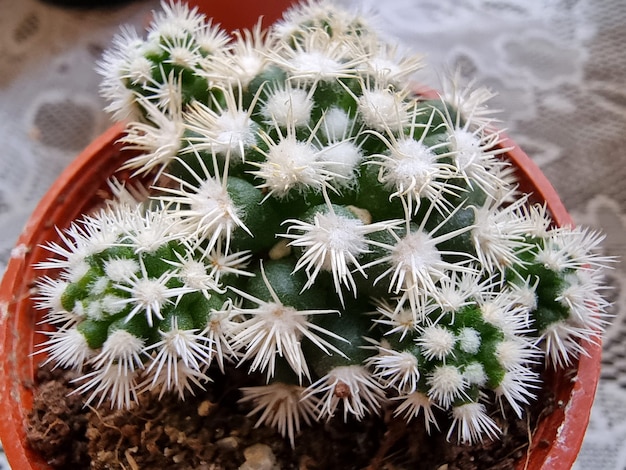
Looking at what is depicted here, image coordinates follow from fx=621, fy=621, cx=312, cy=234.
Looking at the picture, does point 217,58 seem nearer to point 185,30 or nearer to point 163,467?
point 185,30

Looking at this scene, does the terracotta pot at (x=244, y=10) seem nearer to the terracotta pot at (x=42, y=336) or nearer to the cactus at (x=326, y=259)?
the terracotta pot at (x=42, y=336)

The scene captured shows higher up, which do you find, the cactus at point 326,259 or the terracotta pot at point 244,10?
the terracotta pot at point 244,10

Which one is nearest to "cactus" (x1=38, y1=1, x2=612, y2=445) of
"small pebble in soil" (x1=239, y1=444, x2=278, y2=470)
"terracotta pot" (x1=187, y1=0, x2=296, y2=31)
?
"small pebble in soil" (x1=239, y1=444, x2=278, y2=470)

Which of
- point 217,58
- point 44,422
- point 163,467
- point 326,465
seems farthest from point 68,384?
point 217,58

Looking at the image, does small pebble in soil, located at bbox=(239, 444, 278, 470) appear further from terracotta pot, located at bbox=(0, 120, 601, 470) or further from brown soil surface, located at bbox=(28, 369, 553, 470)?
terracotta pot, located at bbox=(0, 120, 601, 470)

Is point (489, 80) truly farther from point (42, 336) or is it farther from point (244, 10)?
point (42, 336)

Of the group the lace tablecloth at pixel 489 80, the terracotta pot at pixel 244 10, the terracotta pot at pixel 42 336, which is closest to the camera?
the terracotta pot at pixel 42 336

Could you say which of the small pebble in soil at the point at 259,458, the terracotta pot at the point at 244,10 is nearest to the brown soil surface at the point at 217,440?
the small pebble in soil at the point at 259,458
